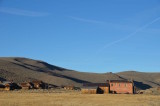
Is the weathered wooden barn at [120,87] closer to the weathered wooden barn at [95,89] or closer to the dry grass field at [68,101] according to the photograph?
the weathered wooden barn at [95,89]

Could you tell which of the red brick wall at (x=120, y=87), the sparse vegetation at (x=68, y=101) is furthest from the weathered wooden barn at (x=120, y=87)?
the sparse vegetation at (x=68, y=101)

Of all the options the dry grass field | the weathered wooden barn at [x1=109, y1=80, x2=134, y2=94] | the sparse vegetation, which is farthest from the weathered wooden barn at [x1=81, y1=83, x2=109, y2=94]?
the dry grass field

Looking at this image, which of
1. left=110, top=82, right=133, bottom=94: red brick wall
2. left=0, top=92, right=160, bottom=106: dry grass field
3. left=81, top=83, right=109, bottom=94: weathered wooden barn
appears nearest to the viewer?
left=0, top=92, right=160, bottom=106: dry grass field

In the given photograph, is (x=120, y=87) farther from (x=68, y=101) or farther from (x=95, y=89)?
(x=68, y=101)

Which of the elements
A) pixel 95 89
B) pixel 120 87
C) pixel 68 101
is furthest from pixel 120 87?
pixel 68 101

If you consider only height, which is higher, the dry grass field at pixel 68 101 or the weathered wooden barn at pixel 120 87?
the weathered wooden barn at pixel 120 87

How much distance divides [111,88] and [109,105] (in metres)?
48.5

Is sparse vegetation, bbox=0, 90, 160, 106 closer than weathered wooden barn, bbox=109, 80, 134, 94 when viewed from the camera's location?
Yes

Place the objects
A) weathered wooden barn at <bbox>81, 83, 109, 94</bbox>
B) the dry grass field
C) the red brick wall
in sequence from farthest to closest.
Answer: the red brick wall
weathered wooden barn at <bbox>81, 83, 109, 94</bbox>
the dry grass field

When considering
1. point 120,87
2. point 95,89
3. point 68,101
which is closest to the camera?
point 68,101

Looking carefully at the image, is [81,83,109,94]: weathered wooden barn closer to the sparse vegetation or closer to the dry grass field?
the sparse vegetation

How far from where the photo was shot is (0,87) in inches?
3701

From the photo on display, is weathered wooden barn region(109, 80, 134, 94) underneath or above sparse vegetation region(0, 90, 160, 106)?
above

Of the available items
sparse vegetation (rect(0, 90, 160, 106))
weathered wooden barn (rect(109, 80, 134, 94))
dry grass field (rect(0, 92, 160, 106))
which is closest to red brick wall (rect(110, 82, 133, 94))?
weathered wooden barn (rect(109, 80, 134, 94))
